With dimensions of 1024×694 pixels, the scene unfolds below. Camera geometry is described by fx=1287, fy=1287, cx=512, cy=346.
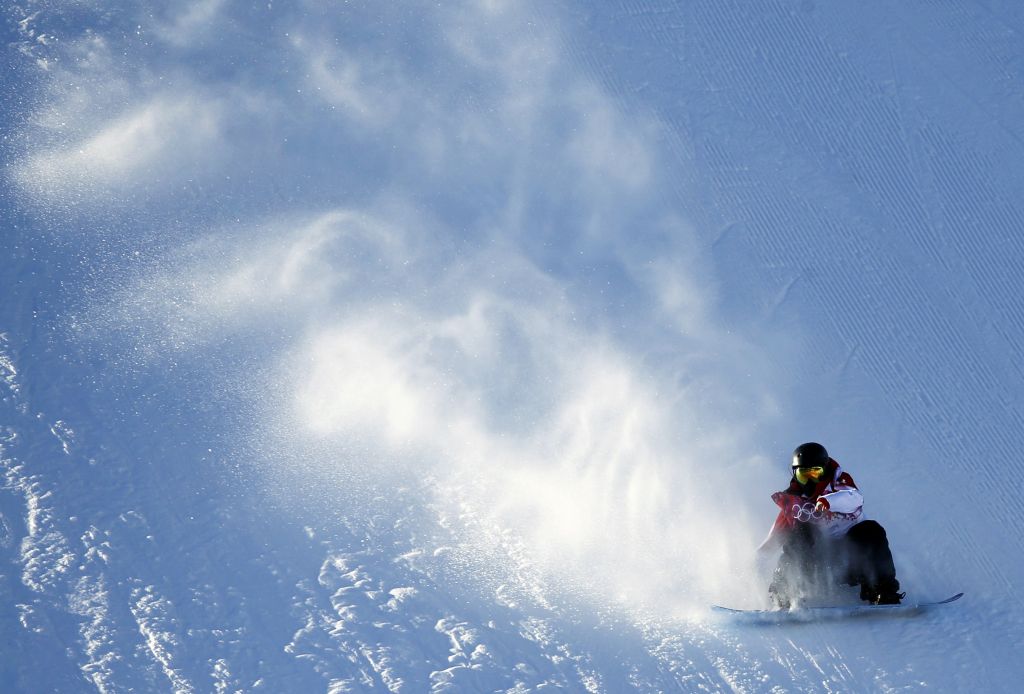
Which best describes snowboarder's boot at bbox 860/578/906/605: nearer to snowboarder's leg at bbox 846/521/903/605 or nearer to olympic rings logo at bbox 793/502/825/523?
snowboarder's leg at bbox 846/521/903/605

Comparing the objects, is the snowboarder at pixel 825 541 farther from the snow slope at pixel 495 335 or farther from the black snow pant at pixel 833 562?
the snow slope at pixel 495 335

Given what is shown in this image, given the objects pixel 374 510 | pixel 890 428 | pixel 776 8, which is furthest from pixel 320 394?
pixel 776 8

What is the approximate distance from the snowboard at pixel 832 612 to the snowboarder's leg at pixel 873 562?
1.9 inches

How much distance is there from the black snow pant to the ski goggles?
0.20 meters

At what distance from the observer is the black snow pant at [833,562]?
5594 millimetres

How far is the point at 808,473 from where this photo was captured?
5719mm

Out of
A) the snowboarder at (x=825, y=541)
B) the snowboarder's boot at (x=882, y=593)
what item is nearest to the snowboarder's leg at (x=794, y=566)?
the snowboarder at (x=825, y=541)

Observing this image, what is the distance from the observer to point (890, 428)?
Answer: 6.77m

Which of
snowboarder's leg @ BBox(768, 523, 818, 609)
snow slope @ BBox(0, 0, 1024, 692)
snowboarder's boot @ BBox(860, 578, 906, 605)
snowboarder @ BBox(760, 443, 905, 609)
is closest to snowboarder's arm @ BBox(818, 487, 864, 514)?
snowboarder @ BBox(760, 443, 905, 609)

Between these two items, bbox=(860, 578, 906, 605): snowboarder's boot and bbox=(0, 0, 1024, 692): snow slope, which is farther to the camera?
bbox=(0, 0, 1024, 692): snow slope

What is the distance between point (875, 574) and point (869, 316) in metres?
2.18

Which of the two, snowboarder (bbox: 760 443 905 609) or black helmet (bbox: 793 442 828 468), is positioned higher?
black helmet (bbox: 793 442 828 468)

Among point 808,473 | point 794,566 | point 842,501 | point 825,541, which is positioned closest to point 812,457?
point 808,473

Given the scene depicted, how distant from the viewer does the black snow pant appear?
5.59m
